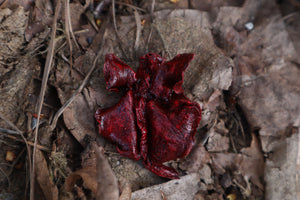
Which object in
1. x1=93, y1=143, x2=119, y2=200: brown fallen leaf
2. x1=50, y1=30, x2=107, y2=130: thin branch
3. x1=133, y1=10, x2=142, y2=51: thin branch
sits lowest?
x1=93, y1=143, x2=119, y2=200: brown fallen leaf

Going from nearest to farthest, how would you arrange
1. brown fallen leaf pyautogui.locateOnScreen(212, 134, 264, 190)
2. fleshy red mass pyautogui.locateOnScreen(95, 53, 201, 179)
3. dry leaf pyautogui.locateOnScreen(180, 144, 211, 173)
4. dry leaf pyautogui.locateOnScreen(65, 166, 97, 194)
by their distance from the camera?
dry leaf pyautogui.locateOnScreen(65, 166, 97, 194), fleshy red mass pyautogui.locateOnScreen(95, 53, 201, 179), dry leaf pyautogui.locateOnScreen(180, 144, 211, 173), brown fallen leaf pyautogui.locateOnScreen(212, 134, 264, 190)

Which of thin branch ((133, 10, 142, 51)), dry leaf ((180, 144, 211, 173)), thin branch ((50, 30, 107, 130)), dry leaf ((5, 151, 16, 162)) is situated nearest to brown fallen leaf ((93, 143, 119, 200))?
thin branch ((50, 30, 107, 130))

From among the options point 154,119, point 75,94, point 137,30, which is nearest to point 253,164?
point 154,119

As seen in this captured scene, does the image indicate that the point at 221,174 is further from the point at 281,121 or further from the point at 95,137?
the point at 95,137

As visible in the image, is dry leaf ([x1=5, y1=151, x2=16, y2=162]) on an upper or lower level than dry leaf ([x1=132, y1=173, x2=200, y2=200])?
upper

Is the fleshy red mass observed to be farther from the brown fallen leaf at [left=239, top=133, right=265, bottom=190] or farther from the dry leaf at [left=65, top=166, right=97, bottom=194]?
the brown fallen leaf at [left=239, top=133, right=265, bottom=190]

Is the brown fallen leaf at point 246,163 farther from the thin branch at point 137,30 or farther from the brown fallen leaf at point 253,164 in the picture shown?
the thin branch at point 137,30

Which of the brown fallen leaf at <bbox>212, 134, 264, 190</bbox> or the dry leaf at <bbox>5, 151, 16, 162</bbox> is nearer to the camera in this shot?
the dry leaf at <bbox>5, 151, 16, 162</bbox>
